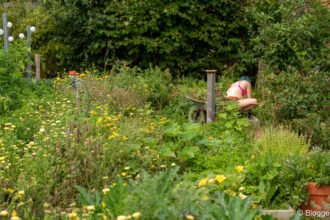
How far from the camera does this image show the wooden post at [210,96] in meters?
5.79

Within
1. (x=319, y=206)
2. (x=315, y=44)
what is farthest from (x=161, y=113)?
(x=319, y=206)

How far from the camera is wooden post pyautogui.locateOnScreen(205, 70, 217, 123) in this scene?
228 inches

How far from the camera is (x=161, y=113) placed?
7066mm

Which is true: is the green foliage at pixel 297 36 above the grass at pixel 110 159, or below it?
above

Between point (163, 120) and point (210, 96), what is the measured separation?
1.04 metres

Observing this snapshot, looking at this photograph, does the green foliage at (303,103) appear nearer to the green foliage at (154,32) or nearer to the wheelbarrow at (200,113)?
the wheelbarrow at (200,113)

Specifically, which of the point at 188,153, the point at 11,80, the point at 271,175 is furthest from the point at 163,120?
the point at 11,80

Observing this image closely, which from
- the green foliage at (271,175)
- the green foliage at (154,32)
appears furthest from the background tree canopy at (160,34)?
the green foliage at (271,175)

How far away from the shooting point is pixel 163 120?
17.2 ft

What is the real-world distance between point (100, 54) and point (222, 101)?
4450mm

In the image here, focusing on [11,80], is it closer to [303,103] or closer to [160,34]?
[160,34]

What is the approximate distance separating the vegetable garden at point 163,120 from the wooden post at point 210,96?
0.19m

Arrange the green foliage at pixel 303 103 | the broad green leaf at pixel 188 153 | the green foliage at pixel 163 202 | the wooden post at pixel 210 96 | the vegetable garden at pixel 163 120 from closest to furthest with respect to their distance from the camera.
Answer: the green foliage at pixel 163 202
the vegetable garden at pixel 163 120
the broad green leaf at pixel 188 153
the green foliage at pixel 303 103
the wooden post at pixel 210 96

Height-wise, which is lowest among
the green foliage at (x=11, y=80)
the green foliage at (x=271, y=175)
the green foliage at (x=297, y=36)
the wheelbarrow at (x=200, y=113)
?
the green foliage at (x=271, y=175)
